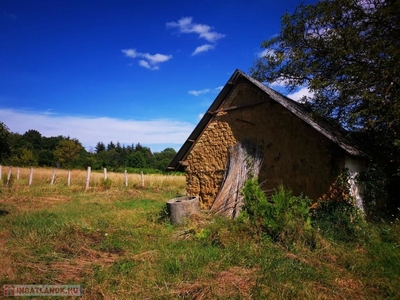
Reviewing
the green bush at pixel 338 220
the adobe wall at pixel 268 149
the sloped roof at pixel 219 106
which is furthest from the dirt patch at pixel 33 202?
the green bush at pixel 338 220

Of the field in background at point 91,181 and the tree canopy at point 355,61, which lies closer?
the tree canopy at point 355,61

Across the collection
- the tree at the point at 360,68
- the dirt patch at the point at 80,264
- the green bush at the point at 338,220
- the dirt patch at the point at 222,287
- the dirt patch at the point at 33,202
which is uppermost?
the tree at the point at 360,68

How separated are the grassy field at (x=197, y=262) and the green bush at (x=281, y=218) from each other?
0.75 ft

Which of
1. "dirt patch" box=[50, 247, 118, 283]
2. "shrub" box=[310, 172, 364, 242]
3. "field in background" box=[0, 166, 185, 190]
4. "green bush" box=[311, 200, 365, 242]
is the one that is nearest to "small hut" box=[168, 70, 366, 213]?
"shrub" box=[310, 172, 364, 242]

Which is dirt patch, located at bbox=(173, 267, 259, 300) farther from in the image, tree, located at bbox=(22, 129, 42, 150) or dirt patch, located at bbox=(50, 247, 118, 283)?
tree, located at bbox=(22, 129, 42, 150)

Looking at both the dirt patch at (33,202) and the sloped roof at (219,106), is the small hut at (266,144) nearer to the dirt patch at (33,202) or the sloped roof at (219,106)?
the sloped roof at (219,106)

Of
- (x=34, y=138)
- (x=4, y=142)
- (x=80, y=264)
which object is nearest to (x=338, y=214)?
(x=80, y=264)

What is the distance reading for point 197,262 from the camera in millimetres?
5016

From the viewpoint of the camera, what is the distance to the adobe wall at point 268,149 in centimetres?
773

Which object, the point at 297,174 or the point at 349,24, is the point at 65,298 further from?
the point at 349,24

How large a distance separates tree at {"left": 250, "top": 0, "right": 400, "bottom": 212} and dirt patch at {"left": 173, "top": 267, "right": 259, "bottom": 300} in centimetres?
553

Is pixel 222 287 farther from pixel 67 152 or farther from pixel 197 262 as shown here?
pixel 67 152

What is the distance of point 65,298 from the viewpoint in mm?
4082

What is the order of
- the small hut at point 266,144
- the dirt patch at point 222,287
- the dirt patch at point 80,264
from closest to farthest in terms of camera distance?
the dirt patch at point 222,287
the dirt patch at point 80,264
the small hut at point 266,144
